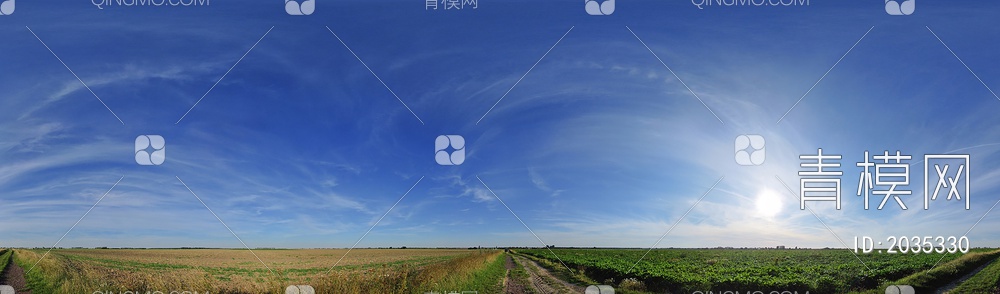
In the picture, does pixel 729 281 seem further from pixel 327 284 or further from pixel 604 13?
pixel 327 284

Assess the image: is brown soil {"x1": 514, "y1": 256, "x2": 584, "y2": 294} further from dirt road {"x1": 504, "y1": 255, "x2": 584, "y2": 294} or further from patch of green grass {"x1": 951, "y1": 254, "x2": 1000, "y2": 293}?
patch of green grass {"x1": 951, "y1": 254, "x2": 1000, "y2": 293}

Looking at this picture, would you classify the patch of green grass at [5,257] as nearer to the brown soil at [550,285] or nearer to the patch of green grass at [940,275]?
the brown soil at [550,285]

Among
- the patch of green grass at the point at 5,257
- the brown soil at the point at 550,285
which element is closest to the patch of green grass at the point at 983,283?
the brown soil at the point at 550,285

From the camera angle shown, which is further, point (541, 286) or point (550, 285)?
point (550, 285)

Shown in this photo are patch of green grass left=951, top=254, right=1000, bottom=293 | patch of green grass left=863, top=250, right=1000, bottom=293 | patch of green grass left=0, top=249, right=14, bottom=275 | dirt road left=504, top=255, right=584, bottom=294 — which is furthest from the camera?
patch of green grass left=0, top=249, right=14, bottom=275

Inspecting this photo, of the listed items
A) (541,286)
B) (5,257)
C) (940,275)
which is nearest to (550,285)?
(541,286)

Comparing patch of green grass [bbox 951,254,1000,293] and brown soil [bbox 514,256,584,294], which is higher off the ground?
patch of green grass [bbox 951,254,1000,293]

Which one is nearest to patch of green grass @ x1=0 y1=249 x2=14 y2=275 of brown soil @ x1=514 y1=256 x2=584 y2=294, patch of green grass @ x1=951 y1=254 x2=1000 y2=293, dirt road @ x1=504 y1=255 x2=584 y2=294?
dirt road @ x1=504 y1=255 x2=584 y2=294

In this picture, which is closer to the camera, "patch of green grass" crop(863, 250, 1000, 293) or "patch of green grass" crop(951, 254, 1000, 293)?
"patch of green grass" crop(951, 254, 1000, 293)

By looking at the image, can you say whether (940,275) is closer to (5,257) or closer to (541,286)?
(541,286)

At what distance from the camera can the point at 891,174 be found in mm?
11906

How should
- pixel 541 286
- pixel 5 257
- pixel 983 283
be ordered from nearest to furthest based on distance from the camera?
pixel 983 283, pixel 541 286, pixel 5 257

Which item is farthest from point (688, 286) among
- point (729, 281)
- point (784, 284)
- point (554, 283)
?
point (554, 283)

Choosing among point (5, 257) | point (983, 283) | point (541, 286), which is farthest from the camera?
point (5, 257)
